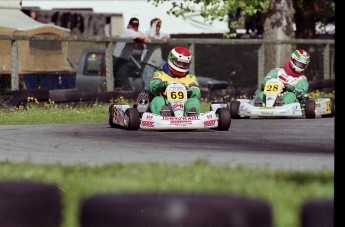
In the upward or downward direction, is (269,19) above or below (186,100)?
above

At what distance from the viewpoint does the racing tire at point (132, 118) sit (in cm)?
1277

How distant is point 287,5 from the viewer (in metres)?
24.7

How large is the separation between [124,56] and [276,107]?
380cm

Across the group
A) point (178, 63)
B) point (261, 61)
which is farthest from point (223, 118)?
point (261, 61)

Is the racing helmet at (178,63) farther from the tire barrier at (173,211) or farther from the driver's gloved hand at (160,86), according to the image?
the tire barrier at (173,211)

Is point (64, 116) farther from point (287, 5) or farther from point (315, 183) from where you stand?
point (287, 5)

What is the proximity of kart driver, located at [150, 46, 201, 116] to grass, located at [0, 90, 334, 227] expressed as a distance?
15.3 feet

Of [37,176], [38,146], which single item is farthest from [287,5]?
[37,176]

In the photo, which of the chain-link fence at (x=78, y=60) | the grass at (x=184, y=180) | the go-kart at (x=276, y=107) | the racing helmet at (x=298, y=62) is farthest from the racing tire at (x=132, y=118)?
the grass at (x=184, y=180)

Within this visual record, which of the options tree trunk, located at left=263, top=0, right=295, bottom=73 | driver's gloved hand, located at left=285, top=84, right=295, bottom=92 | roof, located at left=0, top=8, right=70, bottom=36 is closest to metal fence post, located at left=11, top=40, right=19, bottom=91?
roof, located at left=0, top=8, right=70, bottom=36

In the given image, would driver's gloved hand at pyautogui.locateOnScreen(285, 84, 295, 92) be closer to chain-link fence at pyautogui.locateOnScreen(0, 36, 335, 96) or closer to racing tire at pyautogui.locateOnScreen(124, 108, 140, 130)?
chain-link fence at pyautogui.locateOnScreen(0, 36, 335, 96)

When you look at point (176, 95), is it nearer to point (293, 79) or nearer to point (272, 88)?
point (272, 88)

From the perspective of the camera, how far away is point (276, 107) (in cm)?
1550

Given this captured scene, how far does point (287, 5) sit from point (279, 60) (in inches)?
66.5
